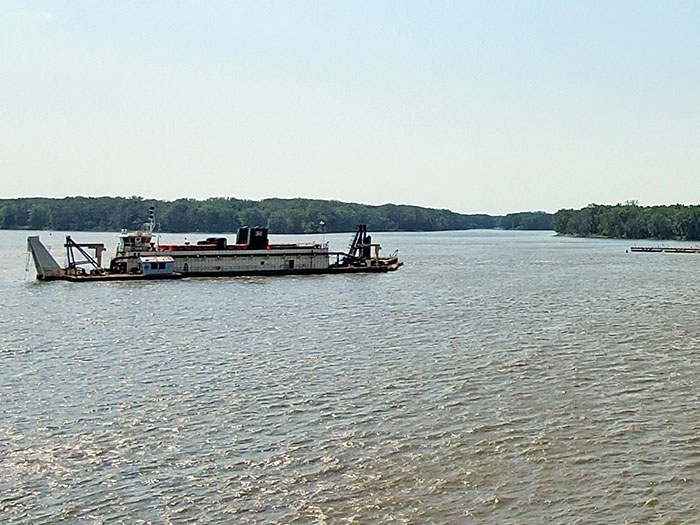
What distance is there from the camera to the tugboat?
7481 centimetres

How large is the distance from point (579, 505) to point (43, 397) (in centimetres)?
1792

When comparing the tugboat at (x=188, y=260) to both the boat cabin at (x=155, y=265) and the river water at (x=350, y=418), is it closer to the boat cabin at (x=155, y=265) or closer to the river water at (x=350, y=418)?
the boat cabin at (x=155, y=265)

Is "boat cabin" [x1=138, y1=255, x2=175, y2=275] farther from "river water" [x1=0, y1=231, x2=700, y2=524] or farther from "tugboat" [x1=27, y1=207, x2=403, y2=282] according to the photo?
"river water" [x1=0, y1=231, x2=700, y2=524]

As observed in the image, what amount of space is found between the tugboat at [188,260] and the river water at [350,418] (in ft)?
91.6

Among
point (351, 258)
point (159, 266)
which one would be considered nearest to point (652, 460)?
point (159, 266)

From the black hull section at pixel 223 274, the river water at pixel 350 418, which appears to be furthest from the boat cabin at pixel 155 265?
the river water at pixel 350 418

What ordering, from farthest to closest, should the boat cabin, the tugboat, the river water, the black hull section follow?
the boat cabin < the tugboat < the black hull section < the river water

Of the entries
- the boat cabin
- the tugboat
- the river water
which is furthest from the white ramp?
the river water

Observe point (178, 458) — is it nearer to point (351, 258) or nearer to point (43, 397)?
point (43, 397)

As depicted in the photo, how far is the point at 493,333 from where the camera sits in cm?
4025

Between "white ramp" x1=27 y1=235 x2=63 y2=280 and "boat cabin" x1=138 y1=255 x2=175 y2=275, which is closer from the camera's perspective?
"white ramp" x1=27 y1=235 x2=63 y2=280

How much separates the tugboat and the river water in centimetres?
2793

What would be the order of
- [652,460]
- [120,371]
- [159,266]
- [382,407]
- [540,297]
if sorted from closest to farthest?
1. [652,460]
2. [382,407]
3. [120,371]
4. [540,297]
5. [159,266]

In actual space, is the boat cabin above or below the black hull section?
above
